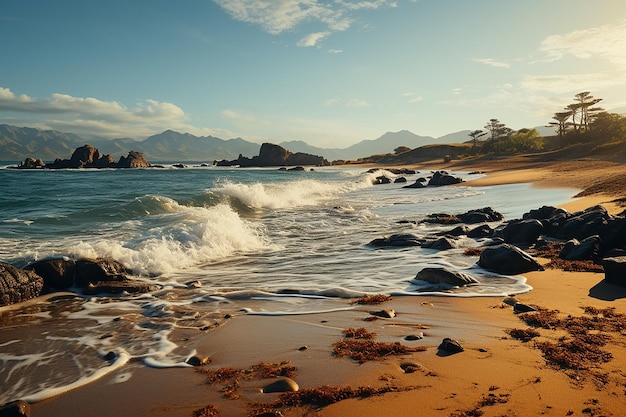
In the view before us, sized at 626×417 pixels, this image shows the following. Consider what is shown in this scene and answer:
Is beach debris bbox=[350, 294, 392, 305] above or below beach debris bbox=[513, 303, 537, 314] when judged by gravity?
below

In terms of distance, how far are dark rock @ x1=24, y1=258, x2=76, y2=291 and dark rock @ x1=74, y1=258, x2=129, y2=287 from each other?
0.17 m

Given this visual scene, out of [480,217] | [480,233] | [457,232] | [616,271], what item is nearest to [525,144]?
[480,217]

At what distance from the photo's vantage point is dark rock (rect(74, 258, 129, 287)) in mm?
9133

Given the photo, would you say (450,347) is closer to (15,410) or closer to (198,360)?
(198,360)

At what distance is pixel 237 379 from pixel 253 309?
2.78m

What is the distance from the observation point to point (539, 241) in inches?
472

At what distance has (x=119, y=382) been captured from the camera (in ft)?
15.5

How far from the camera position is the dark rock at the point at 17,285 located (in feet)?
25.5

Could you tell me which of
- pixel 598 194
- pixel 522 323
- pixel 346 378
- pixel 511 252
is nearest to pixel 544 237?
pixel 511 252

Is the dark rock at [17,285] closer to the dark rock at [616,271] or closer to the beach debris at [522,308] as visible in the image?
the beach debris at [522,308]

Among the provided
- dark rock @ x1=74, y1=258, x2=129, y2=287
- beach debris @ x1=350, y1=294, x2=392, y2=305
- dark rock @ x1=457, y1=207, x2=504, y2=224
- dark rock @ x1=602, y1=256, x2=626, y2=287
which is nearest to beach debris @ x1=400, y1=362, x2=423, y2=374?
beach debris @ x1=350, y1=294, x2=392, y2=305

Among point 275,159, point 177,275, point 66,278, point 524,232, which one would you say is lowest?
point 177,275

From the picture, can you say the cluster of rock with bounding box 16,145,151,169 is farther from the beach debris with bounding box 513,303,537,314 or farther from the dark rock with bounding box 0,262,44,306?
the beach debris with bounding box 513,303,537,314

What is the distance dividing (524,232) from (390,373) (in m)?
9.93
